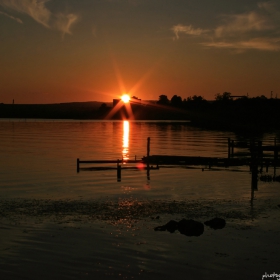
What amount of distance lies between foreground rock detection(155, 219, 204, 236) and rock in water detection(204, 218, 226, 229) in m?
0.92

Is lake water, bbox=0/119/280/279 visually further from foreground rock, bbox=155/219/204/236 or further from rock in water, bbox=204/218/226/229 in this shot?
rock in water, bbox=204/218/226/229

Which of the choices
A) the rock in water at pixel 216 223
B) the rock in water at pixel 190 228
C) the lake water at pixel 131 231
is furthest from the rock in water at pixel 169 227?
the rock in water at pixel 216 223

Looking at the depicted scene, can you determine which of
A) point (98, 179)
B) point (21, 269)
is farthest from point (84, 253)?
point (98, 179)

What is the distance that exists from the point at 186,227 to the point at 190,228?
24 cm

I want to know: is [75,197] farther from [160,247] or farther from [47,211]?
[160,247]

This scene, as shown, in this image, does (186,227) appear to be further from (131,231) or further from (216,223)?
(131,231)

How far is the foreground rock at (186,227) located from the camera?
20.0 metres

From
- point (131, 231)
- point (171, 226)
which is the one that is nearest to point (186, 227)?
point (171, 226)

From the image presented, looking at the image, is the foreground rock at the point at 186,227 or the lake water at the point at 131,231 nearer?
the lake water at the point at 131,231

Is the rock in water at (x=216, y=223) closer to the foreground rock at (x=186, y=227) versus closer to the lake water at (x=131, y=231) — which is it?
the lake water at (x=131, y=231)

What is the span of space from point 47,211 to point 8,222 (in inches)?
115

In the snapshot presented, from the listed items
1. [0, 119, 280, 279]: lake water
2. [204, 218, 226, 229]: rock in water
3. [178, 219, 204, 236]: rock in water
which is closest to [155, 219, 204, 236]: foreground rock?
[178, 219, 204, 236]: rock in water

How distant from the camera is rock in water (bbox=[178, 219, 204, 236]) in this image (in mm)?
19953

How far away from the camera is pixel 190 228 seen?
20.0 m
